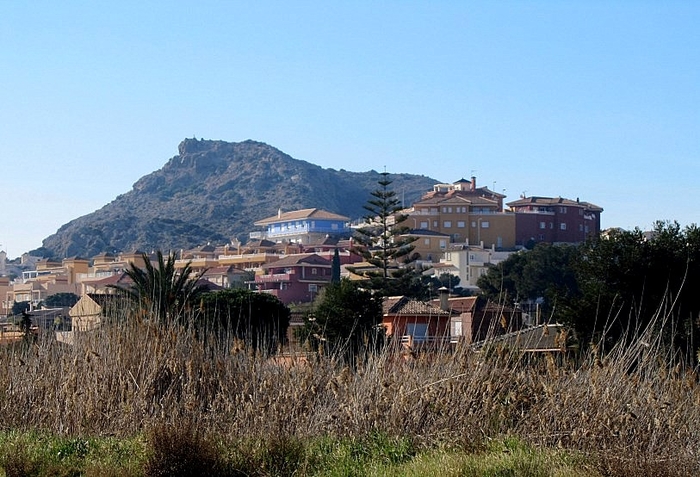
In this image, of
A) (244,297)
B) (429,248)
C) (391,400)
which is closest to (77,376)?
(391,400)

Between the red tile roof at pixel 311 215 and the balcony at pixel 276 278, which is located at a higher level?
the red tile roof at pixel 311 215

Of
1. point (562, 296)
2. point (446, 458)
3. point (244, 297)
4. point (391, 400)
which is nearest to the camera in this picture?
point (446, 458)

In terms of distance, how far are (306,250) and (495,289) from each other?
1979 inches

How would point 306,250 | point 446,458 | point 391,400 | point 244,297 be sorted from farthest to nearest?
point 306,250
point 244,297
point 391,400
point 446,458

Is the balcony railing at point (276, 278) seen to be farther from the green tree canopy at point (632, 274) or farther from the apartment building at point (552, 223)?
the green tree canopy at point (632, 274)

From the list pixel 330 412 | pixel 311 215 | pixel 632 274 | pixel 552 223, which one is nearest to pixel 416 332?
pixel 632 274

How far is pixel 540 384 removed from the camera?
34.4ft

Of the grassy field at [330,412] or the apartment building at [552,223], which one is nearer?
the grassy field at [330,412]

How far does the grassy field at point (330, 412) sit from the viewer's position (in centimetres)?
906

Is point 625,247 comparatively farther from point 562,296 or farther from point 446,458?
point 446,458

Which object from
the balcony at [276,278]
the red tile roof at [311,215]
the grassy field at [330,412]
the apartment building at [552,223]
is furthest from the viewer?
the red tile roof at [311,215]

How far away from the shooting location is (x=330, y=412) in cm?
1051

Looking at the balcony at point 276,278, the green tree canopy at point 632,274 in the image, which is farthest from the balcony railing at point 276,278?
the green tree canopy at point 632,274

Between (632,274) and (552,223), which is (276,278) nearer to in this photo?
(552,223)
